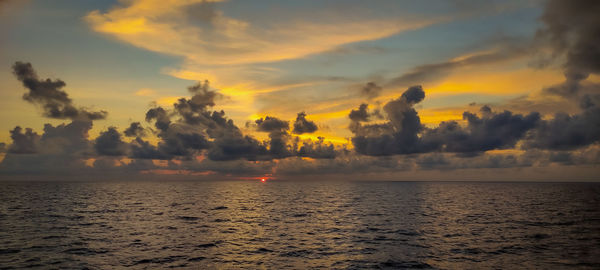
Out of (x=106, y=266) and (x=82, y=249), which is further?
(x=82, y=249)

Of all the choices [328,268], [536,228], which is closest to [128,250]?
[328,268]

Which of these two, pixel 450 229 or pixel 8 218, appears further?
pixel 8 218

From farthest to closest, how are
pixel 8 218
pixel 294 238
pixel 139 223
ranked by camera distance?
pixel 8 218
pixel 139 223
pixel 294 238

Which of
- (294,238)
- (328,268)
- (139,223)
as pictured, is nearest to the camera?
(328,268)

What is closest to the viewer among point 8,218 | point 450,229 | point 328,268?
point 328,268

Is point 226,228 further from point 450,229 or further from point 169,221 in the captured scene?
point 450,229

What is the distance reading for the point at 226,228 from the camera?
52344 millimetres

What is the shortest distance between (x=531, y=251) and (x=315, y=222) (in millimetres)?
30989

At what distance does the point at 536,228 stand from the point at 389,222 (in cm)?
2129

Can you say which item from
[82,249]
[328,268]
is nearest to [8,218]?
[82,249]

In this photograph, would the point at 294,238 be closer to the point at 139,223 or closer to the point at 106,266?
the point at 106,266

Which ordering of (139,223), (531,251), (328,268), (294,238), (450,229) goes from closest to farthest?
(328,268)
(531,251)
(294,238)
(450,229)
(139,223)

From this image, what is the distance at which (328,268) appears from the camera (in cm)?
3042

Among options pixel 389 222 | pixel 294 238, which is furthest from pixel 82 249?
pixel 389 222
